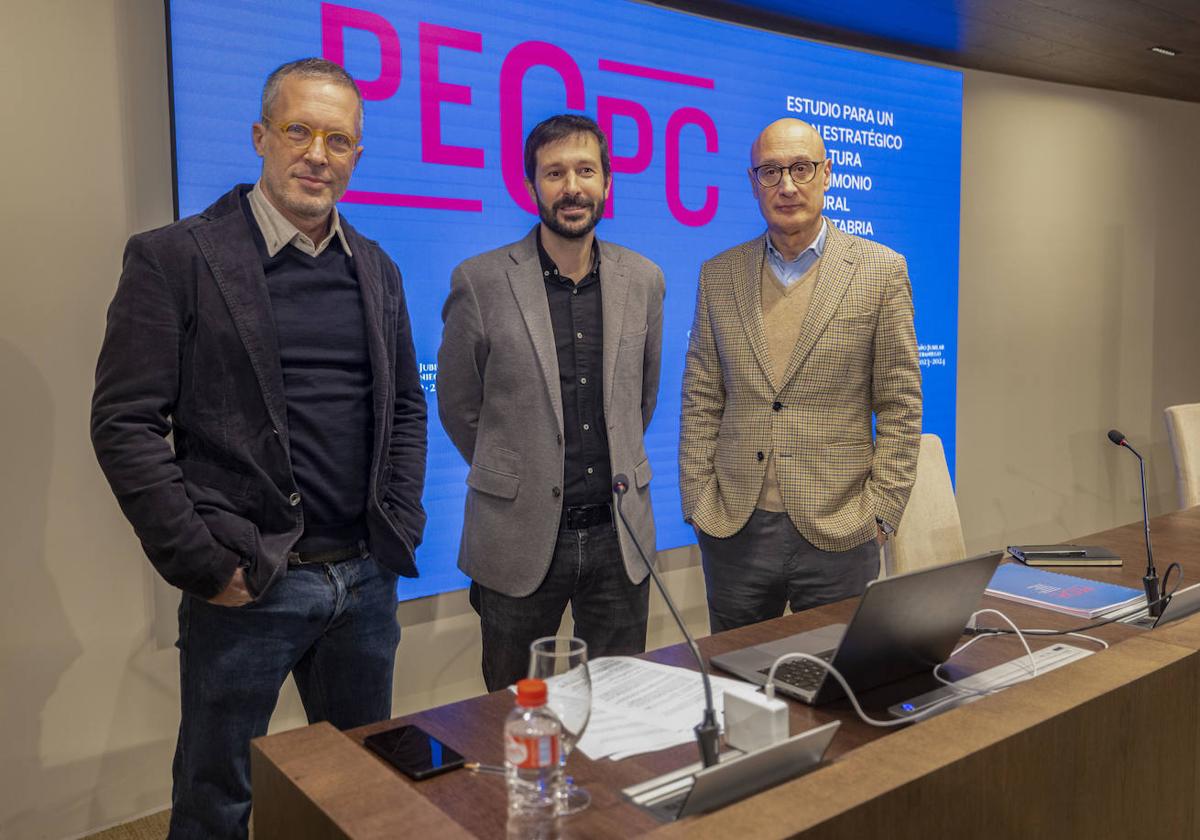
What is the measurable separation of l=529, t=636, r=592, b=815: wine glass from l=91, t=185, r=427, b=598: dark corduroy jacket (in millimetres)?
863

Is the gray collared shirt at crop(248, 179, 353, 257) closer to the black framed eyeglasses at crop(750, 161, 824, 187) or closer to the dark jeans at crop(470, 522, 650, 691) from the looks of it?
the dark jeans at crop(470, 522, 650, 691)

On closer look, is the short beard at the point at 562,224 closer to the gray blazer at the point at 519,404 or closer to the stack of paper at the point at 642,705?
the gray blazer at the point at 519,404

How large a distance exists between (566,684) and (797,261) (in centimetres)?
167

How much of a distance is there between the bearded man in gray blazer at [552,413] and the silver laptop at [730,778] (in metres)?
1.14

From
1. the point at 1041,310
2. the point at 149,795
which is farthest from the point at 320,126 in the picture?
the point at 1041,310

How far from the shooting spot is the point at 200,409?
1.81 meters

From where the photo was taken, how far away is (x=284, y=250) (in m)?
1.94

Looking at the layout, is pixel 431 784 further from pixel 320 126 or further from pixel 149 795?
pixel 149 795

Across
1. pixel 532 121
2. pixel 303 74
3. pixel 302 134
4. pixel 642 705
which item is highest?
pixel 532 121

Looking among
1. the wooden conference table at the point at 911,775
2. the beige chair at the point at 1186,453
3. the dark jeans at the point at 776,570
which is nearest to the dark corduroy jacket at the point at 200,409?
the wooden conference table at the point at 911,775

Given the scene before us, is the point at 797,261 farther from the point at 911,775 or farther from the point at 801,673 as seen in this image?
the point at 911,775

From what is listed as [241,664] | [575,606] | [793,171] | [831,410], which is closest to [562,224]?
[793,171]

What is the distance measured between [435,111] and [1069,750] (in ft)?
8.43

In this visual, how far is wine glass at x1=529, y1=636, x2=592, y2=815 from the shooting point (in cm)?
111
